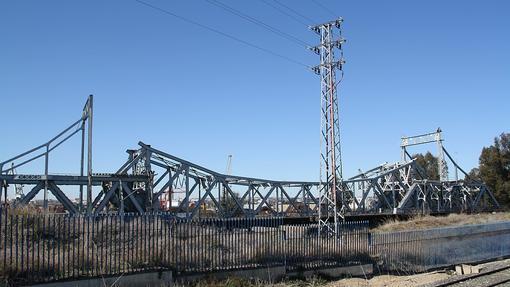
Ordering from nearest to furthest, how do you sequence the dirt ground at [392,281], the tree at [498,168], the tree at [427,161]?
1. the dirt ground at [392,281]
2. the tree at [498,168]
3. the tree at [427,161]

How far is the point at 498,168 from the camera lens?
338ft

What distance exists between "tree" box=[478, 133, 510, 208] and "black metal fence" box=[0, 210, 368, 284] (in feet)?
273

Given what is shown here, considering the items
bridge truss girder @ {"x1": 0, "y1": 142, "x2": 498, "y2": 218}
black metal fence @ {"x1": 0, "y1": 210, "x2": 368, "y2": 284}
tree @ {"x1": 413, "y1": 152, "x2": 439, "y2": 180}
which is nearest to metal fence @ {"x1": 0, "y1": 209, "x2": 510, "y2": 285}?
black metal fence @ {"x1": 0, "y1": 210, "x2": 368, "y2": 284}

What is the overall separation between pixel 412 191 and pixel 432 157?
4047 cm

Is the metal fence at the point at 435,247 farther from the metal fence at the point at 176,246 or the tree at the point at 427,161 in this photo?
the tree at the point at 427,161

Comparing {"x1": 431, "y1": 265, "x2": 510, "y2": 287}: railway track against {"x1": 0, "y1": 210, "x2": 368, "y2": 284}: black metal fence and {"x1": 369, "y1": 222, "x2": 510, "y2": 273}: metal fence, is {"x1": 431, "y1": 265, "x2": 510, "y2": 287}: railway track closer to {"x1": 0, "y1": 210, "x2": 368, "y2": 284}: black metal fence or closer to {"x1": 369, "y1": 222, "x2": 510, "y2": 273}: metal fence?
{"x1": 369, "y1": 222, "x2": 510, "y2": 273}: metal fence

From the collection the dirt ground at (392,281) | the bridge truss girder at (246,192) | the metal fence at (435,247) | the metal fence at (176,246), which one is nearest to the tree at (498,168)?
the bridge truss girder at (246,192)

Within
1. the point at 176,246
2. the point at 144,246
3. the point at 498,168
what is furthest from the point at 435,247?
the point at 498,168

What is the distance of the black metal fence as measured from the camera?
16.4 m

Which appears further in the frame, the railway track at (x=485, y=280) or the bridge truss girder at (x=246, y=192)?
the bridge truss girder at (x=246, y=192)

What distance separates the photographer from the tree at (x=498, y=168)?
9906 cm

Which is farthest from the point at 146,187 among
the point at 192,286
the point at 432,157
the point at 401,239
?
the point at 432,157

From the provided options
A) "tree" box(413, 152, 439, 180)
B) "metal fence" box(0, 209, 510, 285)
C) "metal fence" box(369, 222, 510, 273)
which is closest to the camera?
"metal fence" box(0, 209, 510, 285)

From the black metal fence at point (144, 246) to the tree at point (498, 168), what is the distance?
83.2 meters
